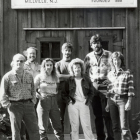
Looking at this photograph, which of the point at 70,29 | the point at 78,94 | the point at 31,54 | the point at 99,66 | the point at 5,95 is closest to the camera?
the point at 5,95

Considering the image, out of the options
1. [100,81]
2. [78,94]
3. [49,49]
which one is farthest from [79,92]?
[49,49]

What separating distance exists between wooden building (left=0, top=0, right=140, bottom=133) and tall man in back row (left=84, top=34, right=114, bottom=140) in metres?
1.50

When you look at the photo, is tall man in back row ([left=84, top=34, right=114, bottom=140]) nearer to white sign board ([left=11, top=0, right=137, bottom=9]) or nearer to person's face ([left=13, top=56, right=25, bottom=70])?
white sign board ([left=11, top=0, right=137, bottom=9])

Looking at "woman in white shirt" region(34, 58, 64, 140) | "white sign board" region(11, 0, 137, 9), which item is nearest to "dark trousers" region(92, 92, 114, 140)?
"woman in white shirt" region(34, 58, 64, 140)

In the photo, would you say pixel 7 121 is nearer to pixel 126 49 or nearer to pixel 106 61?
pixel 106 61

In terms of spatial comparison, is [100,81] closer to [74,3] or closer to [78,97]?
[78,97]

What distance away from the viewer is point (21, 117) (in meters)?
6.87

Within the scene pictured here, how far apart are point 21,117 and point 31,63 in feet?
4.56

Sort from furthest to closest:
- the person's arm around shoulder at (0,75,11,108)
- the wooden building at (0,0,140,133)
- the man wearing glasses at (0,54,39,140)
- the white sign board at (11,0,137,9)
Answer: the wooden building at (0,0,140,133)
the white sign board at (11,0,137,9)
the man wearing glasses at (0,54,39,140)
the person's arm around shoulder at (0,75,11,108)

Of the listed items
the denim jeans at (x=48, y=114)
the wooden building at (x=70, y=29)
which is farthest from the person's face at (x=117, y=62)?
the wooden building at (x=70, y=29)

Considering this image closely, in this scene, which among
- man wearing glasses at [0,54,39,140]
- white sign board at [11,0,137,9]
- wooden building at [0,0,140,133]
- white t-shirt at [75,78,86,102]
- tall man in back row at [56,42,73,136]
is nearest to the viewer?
man wearing glasses at [0,54,39,140]

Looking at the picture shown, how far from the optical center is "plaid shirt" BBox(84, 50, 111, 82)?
7859mm

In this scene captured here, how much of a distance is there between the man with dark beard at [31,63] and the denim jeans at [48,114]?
74 cm

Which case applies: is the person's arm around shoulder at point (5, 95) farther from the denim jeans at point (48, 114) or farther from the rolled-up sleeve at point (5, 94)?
the denim jeans at point (48, 114)
